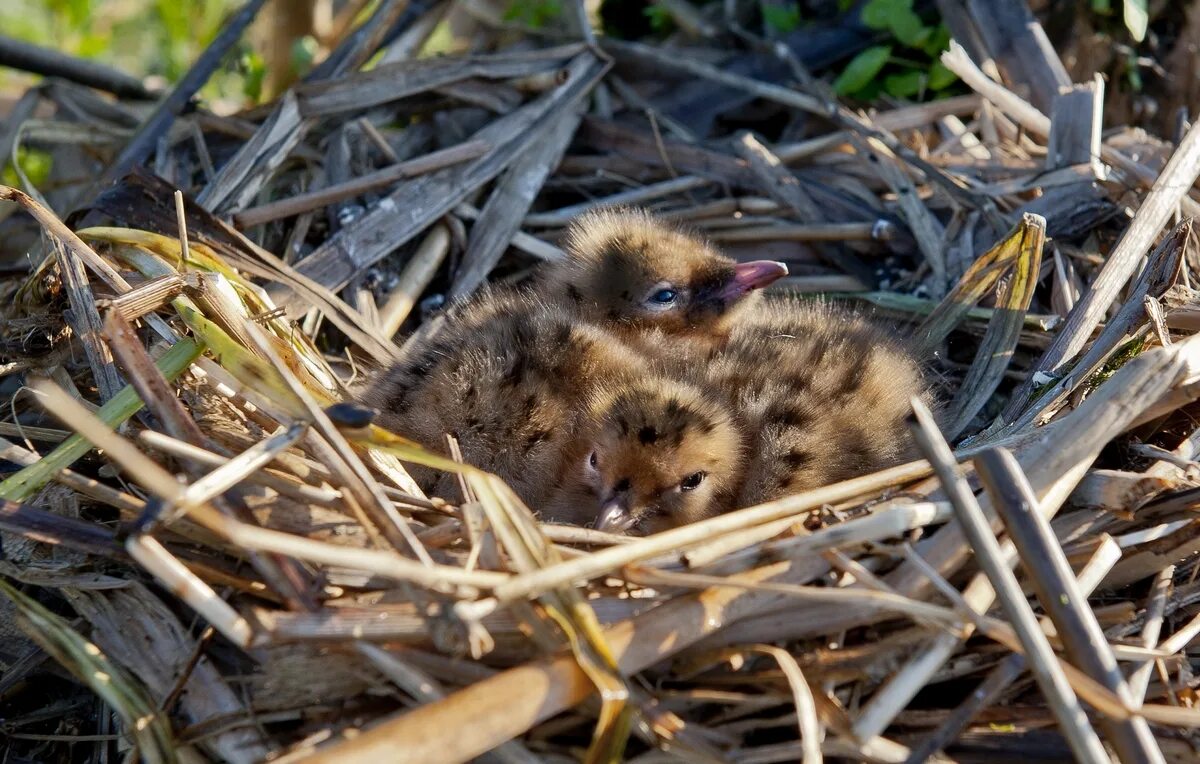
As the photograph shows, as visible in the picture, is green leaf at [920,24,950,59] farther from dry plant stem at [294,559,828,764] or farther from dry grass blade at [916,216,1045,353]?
dry plant stem at [294,559,828,764]

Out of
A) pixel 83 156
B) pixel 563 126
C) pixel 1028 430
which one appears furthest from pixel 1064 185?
pixel 83 156

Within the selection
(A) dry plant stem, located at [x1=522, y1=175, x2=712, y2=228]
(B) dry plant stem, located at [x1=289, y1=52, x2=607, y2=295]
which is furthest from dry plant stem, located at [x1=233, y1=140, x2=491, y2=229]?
(A) dry plant stem, located at [x1=522, y1=175, x2=712, y2=228]

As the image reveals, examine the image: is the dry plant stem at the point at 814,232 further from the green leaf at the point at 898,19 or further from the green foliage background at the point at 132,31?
the green foliage background at the point at 132,31

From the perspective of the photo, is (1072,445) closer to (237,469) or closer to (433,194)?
(237,469)

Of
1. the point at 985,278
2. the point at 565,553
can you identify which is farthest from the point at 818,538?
the point at 985,278

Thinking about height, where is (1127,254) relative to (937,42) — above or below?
below

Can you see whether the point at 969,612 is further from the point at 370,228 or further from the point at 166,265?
the point at 370,228
